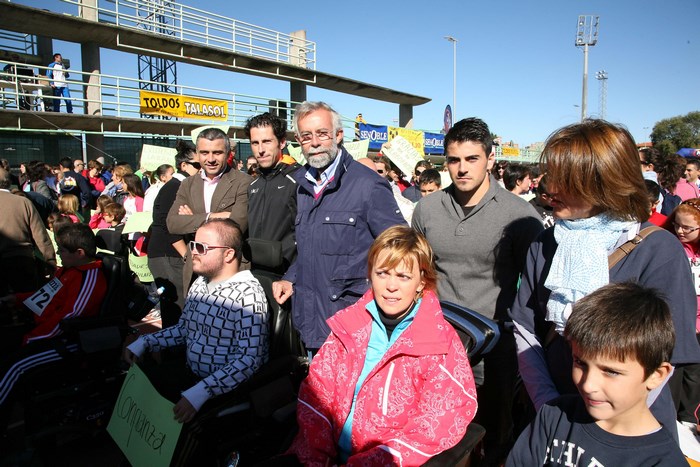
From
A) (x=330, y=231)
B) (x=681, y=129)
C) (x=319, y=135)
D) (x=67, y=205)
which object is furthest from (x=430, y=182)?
(x=681, y=129)

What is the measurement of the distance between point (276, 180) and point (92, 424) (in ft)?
6.70

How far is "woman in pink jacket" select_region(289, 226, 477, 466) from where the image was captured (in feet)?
5.84

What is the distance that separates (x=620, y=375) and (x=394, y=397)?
2.72 ft

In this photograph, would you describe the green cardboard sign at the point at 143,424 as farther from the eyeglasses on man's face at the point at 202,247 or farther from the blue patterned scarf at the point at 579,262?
the blue patterned scarf at the point at 579,262

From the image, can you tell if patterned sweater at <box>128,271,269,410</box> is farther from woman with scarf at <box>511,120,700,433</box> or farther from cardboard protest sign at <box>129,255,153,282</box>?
cardboard protest sign at <box>129,255,153,282</box>

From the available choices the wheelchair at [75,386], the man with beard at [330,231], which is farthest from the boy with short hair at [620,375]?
the wheelchair at [75,386]

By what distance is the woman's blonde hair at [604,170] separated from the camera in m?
1.57

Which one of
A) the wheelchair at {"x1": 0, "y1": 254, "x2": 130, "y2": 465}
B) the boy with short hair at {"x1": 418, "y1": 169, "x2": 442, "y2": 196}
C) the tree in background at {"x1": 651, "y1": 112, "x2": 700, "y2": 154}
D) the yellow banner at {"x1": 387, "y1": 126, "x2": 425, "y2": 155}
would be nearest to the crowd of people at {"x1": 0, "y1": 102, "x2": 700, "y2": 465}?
the wheelchair at {"x1": 0, "y1": 254, "x2": 130, "y2": 465}

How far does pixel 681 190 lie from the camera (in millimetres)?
5648

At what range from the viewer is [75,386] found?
307cm

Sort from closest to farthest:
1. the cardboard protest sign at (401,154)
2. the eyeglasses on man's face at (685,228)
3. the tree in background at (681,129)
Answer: the eyeglasses on man's face at (685,228) → the cardboard protest sign at (401,154) → the tree in background at (681,129)

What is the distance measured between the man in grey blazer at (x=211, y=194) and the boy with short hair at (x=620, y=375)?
2.81 m

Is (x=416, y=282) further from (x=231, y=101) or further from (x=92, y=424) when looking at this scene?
(x=231, y=101)

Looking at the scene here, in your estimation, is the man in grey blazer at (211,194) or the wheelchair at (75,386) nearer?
the wheelchair at (75,386)
